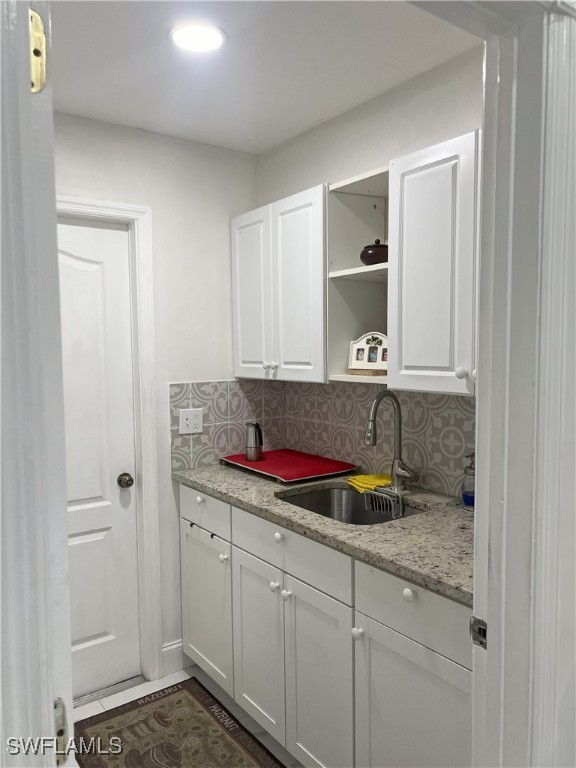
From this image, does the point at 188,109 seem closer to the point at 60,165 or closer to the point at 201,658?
the point at 60,165

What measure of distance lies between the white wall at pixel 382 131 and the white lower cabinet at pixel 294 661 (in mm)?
1630

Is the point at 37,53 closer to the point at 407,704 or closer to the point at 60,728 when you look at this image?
the point at 60,728

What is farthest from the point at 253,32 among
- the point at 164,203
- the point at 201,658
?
the point at 201,658

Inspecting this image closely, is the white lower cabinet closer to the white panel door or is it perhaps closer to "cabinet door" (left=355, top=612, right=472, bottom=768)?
"cabinet door" (left=355, top=612, right=472, bottom=768)

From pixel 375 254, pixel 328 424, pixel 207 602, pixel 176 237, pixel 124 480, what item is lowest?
pixel 207 602

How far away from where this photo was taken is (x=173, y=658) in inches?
105

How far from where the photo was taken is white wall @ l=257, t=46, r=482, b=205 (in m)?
1.89

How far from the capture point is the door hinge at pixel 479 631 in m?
1.07

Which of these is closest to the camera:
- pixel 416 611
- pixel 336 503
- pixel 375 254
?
pixel 416 611

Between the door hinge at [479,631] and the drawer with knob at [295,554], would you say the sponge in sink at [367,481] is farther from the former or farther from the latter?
the door hinge at [479,631]

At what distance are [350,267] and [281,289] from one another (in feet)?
1.11

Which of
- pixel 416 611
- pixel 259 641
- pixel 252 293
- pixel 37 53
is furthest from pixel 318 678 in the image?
pixel 37 53

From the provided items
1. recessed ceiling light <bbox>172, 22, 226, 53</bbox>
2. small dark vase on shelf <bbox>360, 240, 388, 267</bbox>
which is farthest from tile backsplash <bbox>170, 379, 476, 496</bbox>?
recessed ceiling light <bbox>172, 22, 226, 53</bbox>

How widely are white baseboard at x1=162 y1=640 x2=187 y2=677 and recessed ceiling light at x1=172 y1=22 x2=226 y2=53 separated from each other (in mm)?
2474
